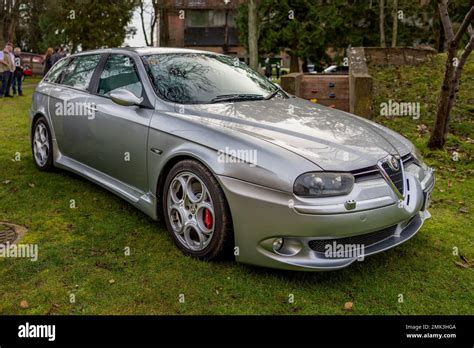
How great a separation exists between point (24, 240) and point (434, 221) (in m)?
3.70

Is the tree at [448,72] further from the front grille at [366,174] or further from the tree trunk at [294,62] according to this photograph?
the tree trunk at [294,62]

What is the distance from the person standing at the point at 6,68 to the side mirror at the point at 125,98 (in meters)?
11.3

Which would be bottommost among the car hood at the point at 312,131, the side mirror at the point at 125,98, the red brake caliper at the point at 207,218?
the red brake caliper at the point at 207,218

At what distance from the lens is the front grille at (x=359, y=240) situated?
307 centimetres

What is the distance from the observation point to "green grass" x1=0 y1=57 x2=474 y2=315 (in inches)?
118

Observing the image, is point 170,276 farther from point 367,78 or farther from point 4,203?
point 367,78

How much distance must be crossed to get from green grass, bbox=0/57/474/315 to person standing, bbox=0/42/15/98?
10195 mm

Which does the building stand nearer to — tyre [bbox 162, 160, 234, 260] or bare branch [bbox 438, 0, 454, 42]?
bare branch [bbox 438, 0, 454, 42]

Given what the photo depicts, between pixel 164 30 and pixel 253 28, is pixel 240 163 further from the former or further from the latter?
pixel 164 30

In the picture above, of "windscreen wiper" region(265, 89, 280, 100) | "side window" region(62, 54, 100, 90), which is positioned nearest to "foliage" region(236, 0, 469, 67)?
"side window" region(62, 54, 100, 90)

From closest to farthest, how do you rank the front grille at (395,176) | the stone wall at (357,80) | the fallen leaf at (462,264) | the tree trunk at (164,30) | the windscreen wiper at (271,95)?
the front grille at (395,176), the fallen leaf at (462,264), the windscreen wiper at (271,95), the stone wall at (357,80), the tree trunk at (164,30)

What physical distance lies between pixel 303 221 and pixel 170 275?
1060 millimetres

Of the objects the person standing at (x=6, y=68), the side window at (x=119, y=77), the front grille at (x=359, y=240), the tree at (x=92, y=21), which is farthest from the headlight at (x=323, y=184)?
the tree at (x=92, y=21)
